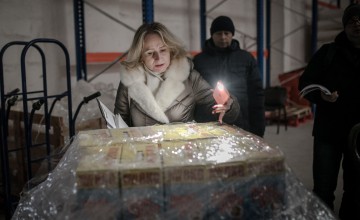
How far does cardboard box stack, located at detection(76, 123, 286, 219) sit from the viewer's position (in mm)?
884

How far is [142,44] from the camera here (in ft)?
5.24

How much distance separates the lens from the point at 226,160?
92 centimetres

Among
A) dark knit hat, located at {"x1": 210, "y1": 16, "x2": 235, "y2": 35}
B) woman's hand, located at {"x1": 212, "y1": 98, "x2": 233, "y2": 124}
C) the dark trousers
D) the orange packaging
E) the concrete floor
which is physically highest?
dark knit hat, located at {"x1": 210, "y1": 16, "x2": 235, "y2": 35}

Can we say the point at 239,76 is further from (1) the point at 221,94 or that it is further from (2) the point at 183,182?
(2) the point at 183,182

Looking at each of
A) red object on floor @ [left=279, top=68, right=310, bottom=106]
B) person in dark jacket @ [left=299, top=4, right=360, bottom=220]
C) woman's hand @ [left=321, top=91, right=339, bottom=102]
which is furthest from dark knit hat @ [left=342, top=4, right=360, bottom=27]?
red object on floor @ [left=279, top=68, right=310, bottom=106]

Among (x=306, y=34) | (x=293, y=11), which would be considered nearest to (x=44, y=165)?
(x=293, y=11)

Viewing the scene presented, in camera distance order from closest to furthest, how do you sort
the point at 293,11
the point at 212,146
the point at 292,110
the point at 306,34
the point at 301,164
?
the point at 212,146 → the point at 301,164 → the point at 292,110 → the point at 293,11 → the point at 306,34

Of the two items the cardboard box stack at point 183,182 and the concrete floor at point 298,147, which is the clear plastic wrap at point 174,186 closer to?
the cardboard box stack at point 183,182

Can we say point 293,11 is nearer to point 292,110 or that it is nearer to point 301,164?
point 292,110

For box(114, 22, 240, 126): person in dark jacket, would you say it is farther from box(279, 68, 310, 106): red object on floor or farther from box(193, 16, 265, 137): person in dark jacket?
box(279, 68, 310, 106): red object on floor

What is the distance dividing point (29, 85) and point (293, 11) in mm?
5658

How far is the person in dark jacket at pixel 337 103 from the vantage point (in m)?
2.02

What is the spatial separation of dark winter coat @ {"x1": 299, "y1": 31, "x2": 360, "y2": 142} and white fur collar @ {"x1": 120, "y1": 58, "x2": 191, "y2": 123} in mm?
917

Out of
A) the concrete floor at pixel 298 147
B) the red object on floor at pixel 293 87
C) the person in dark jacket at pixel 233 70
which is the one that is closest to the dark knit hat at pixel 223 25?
the person in dark jacket at pixel 233 70
